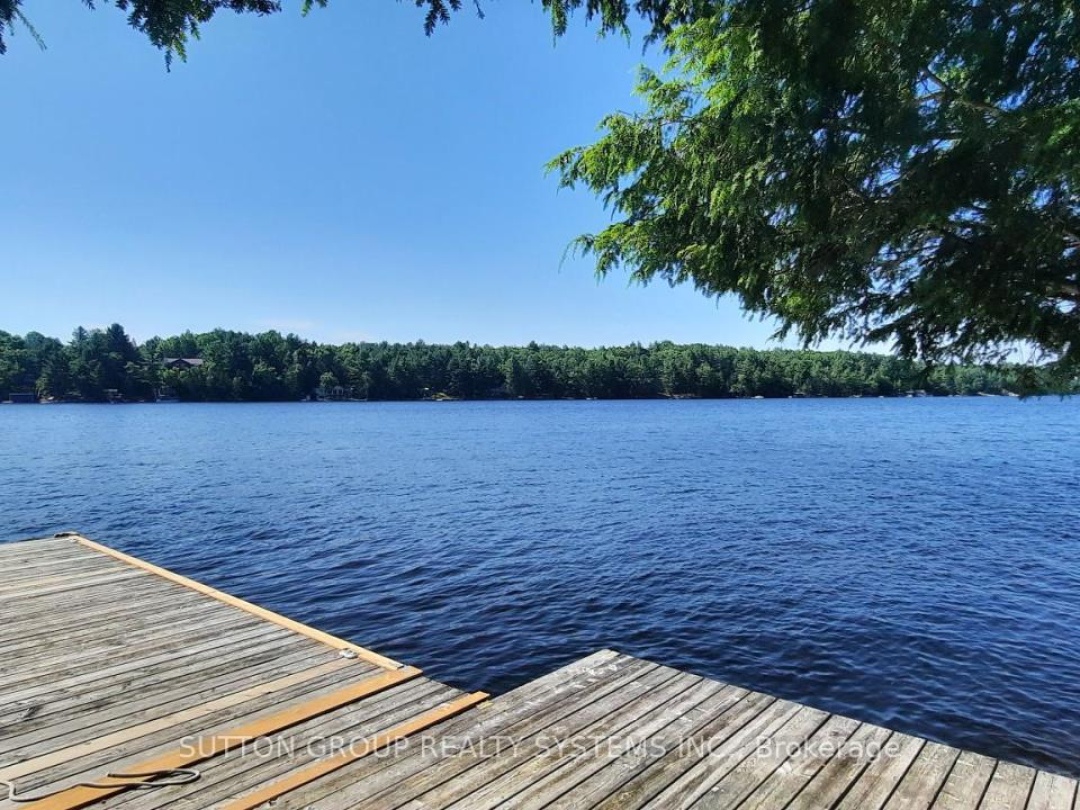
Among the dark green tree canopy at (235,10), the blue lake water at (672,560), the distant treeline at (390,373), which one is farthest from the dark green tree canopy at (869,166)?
the distant treeline at (390,373)

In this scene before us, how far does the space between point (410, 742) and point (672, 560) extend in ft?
31.6

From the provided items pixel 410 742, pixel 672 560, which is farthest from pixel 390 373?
pixel 410 742

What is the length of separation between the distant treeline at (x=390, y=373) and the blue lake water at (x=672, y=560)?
9110 cm

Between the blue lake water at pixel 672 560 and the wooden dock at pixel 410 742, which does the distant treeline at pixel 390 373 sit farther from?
the wooden dock at pixel 410 742

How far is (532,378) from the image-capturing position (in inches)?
4904

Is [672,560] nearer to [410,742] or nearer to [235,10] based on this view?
[410,742]

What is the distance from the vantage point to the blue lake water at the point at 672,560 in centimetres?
788

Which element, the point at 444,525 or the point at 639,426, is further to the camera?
the point at 639,426

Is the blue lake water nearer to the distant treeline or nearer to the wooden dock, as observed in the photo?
the wooden dock

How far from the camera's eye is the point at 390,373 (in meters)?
125

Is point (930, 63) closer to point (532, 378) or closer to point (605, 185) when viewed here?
point (605, 185)

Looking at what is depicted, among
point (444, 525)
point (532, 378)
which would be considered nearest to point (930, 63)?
point (444, 525)

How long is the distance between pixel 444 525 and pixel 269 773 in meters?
12.8

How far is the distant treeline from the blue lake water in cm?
9110
